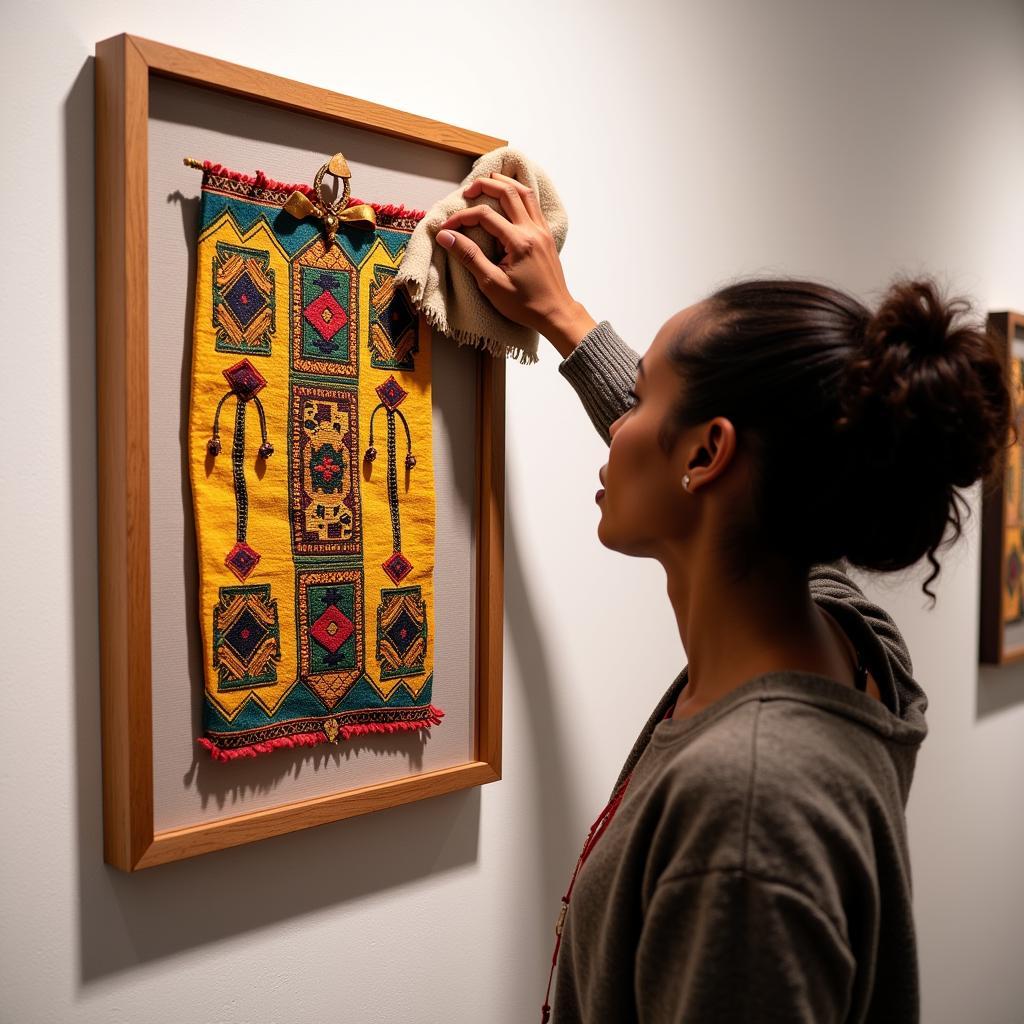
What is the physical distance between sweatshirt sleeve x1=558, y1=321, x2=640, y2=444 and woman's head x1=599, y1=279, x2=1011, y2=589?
26 cm

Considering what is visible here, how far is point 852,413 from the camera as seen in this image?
731 mm

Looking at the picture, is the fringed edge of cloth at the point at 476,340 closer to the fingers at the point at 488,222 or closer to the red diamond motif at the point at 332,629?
the fingers at the point at 488,222

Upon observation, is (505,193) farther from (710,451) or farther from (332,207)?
(710,451)

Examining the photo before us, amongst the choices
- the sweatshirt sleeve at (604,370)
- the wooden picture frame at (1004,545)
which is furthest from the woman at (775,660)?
the wooden picture frame at (1004,545)

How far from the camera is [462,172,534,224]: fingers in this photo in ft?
3.48

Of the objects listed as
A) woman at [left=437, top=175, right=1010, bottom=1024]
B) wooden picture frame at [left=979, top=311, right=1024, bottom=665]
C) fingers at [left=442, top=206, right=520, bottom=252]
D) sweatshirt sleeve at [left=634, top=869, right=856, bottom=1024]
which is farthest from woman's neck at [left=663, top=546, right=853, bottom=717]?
wooden picture frame at [left=979, top=311, right=1024, bottom=665]

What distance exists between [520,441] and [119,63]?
57 cm

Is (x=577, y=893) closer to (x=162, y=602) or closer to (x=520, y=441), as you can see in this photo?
(x=162, y=602)

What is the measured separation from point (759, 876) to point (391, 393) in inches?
22.6

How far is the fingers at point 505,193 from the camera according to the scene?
1060mm

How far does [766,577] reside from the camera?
810 mm

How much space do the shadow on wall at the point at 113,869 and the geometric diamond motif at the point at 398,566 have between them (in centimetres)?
25

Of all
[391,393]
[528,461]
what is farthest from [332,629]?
[528,461]

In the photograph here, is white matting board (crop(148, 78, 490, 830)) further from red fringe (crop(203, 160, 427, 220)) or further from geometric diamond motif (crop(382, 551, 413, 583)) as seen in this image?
geometric diamond motif (crop(382, 551, 413, 583))
